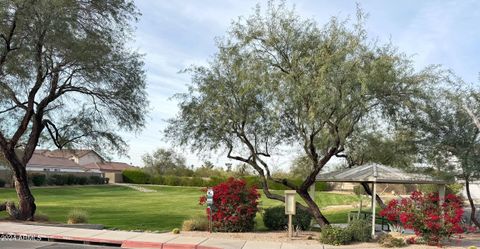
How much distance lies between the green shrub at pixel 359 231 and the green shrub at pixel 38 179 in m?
49.0

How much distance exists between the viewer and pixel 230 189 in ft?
65.7

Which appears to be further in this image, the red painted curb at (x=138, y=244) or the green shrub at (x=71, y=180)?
the green shrub at (x=71, y=180)

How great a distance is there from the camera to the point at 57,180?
2495 inches

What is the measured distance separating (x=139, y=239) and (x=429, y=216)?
9.28 m

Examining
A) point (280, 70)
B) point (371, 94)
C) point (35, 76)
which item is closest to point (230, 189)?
point (280, 70)

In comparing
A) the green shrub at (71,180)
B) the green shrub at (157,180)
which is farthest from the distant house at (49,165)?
the green shrub at (157,180)

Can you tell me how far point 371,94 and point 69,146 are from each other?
42.4 ft

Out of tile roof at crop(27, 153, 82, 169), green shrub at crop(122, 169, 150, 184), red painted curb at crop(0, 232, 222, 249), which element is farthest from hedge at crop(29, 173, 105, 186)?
red painted curb at crop(0, 232, 222, 249)

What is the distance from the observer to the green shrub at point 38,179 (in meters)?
58.8

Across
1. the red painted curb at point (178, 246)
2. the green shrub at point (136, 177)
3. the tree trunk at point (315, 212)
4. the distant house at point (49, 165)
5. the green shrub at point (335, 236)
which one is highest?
the distant house at point (49, 165)

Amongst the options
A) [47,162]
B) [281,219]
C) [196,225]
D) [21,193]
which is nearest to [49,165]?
[47,162]

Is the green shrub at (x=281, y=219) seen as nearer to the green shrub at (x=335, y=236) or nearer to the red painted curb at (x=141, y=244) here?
the green shrub at (x=335, y=236)

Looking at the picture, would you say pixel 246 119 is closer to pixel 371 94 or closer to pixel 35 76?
pixel 371 94

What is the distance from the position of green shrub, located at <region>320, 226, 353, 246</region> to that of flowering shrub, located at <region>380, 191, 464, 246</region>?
1.90 meters
